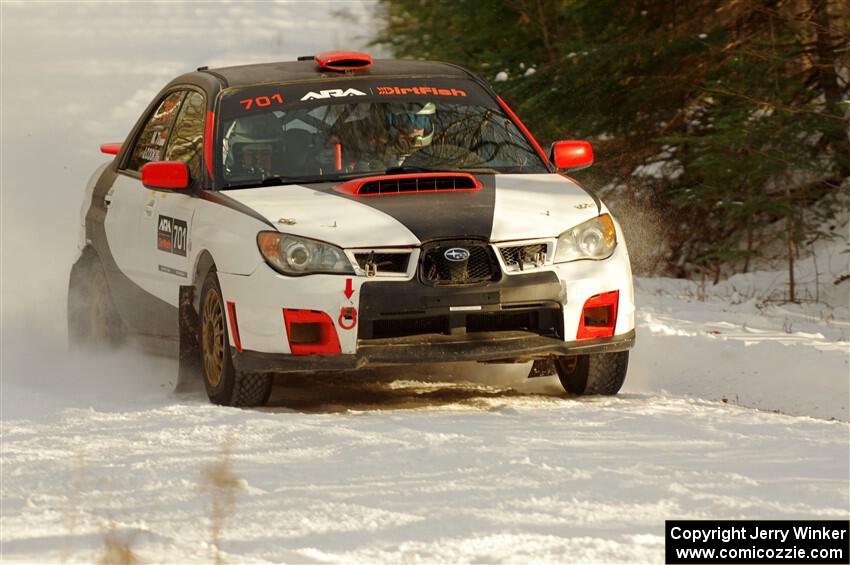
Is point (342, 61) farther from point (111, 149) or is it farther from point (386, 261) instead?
point (111, 149)

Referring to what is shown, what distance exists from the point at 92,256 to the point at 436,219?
10.2 ft

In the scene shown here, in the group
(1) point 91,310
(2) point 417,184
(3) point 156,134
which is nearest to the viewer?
(2) point 417,184

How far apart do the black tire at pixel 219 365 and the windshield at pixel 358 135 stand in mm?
652

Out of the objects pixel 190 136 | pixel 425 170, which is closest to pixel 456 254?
pixel 425 170

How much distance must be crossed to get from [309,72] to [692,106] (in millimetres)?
6338

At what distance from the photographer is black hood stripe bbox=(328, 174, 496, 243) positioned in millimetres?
7723

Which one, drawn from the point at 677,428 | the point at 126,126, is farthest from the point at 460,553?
the point at 126,126

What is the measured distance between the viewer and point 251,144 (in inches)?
344

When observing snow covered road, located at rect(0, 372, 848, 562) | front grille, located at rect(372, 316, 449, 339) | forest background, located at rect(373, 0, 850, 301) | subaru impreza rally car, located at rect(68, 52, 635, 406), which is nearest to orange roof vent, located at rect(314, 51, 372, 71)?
subaru impreza rally car, located at rect(68, 52, 635, 406)

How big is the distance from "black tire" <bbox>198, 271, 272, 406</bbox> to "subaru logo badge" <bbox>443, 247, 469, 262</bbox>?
3.37ft

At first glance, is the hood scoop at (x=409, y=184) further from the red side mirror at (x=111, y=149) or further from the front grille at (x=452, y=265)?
the red side mirror at (x=111, y=149)

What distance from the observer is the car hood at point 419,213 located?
7.70 m

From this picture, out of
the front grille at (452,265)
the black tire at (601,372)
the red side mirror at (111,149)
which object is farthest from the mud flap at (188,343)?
the red side mirror at (111,149)

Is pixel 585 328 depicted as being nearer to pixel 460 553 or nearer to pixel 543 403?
pixel 543 403
